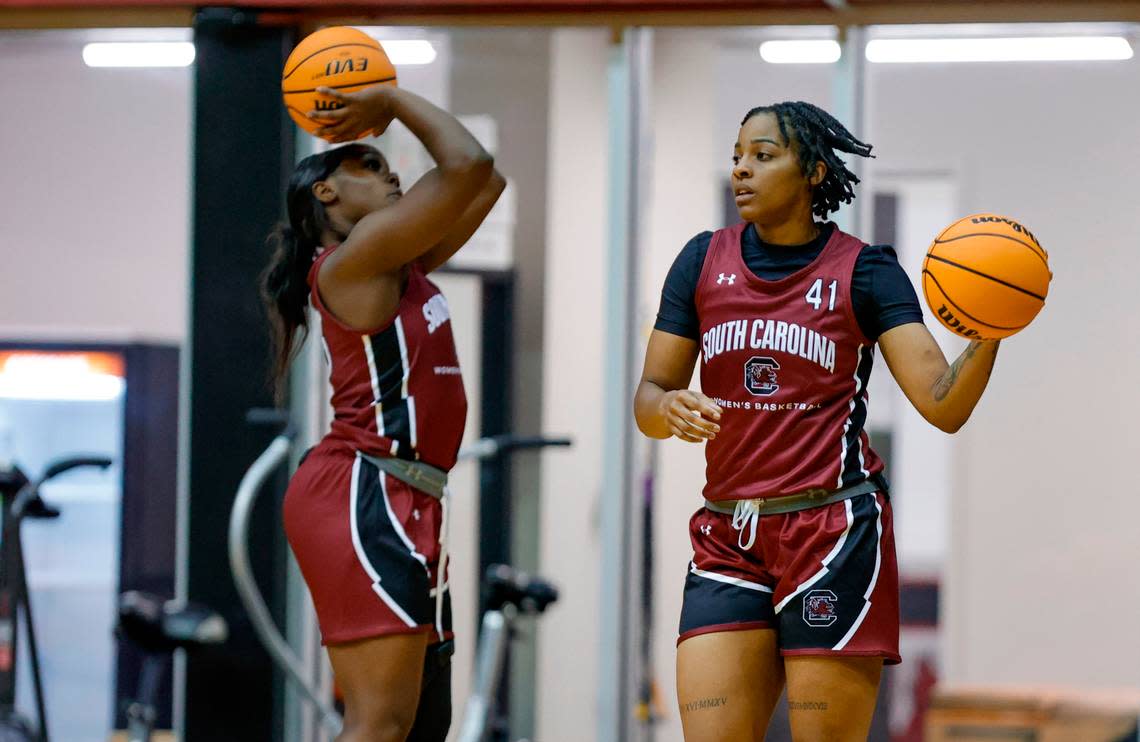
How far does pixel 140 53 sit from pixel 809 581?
3.44m

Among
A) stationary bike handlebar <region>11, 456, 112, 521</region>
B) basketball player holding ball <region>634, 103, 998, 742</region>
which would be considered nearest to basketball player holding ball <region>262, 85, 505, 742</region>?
basketball player holding ball <region>634, 103, 998, 742</region>

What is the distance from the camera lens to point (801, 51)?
15.1 feet

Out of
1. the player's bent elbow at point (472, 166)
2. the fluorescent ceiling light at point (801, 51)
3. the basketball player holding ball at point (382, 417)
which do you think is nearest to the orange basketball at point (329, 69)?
the basketball player holding ball at point (382, 417)

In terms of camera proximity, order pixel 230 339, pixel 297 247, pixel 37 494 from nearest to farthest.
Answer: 1. pixel 297 247
2. pixel 37 494
3. pixel 230 339

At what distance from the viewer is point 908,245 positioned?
464cm

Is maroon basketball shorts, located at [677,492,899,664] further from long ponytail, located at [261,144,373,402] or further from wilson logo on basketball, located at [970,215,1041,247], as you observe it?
long ponytail, located at [261,144,373,402]

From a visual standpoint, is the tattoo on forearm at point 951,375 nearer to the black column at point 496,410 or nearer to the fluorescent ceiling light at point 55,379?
the black column at point 496,410

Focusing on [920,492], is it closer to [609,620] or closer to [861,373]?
[609,620]

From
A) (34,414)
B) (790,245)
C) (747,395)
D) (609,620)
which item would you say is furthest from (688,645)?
(34,414)

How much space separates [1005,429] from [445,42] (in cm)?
213

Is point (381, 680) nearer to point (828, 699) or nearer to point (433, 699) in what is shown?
point (433, 699)

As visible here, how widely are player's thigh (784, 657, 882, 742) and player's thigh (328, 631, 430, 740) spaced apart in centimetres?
75

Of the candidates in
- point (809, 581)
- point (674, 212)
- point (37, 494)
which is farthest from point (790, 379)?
point (37, 494)

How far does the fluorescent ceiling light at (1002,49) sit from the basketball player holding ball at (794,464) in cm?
209
